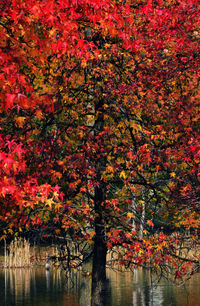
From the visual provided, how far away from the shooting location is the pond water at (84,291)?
18391mm

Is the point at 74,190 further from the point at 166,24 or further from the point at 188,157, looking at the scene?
the point at 166,24

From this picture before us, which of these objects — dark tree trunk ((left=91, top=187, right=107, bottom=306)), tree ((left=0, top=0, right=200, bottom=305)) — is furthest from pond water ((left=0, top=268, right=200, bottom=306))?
tree ((left=0, top=0, right=200, bottom=305))

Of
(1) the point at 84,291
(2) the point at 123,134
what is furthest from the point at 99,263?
(1) the point at 84,291

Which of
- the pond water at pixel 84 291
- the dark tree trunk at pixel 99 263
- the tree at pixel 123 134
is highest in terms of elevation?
the tree at pixel 123 134

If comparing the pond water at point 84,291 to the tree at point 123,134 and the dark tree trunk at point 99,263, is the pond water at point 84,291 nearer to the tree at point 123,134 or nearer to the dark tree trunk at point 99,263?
the dark tree trunk at point 99,263

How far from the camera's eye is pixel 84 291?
612 inches

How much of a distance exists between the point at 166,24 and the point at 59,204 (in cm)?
483

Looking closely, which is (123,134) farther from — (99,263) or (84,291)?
(84,291)

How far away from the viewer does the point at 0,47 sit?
7527 millimetres

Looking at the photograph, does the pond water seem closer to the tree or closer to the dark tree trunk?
the dark tree trunk

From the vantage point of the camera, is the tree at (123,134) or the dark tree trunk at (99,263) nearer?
the tree at (123,134)

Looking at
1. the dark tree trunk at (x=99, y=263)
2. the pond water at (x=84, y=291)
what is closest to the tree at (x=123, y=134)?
the dark tree trunk at (x=99, y=263)

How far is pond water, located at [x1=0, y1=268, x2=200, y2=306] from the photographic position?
60.3 ft

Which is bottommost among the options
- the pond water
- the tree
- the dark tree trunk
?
the pond water
